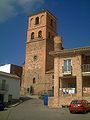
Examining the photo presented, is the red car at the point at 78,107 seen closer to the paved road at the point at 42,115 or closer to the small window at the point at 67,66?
the paved road at the point at 42,115

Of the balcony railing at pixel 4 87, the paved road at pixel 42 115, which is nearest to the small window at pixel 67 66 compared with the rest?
the paved road at pixel 42 115

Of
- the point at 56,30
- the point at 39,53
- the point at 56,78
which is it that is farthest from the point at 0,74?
the point at 56,30

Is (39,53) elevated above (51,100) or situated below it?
above

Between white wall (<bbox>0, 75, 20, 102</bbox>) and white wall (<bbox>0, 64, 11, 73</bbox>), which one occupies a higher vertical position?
white wall (<bbox>0, 64, 11, 73</bbox>)

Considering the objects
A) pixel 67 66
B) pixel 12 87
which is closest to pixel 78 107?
pixel 67 66

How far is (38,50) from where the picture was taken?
A: 53.2 metres

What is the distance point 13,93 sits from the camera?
139 feet

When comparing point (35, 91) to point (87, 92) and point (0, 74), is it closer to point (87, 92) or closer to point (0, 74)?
point (0, 74)

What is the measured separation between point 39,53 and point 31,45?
11.3ft

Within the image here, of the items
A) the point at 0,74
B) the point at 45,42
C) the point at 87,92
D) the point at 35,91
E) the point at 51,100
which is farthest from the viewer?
the point at 45,42

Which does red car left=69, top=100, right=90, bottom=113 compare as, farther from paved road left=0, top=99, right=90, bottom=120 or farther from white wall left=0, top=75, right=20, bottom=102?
white wall left=0, top=75, right=20, bottom=102

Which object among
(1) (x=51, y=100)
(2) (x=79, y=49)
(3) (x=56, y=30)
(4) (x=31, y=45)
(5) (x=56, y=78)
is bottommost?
(1) (x=51, y=100)

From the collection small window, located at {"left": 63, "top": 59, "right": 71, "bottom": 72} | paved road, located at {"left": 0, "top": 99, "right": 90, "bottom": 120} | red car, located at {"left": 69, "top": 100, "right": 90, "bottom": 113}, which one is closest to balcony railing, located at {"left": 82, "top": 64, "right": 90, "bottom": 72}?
small window, located at {"left": 63, "top": 59, "right": 71, "bottom": 72}

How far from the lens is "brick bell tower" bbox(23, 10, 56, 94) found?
5041 centimetres
